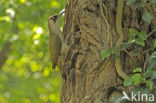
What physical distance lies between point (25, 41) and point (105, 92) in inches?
257

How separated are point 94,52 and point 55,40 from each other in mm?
837

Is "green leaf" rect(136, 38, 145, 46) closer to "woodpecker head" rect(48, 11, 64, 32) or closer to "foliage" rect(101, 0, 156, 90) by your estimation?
"foliage" rect(101, 0, 156, 90)

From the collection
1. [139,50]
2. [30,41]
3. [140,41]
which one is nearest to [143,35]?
[140,41]

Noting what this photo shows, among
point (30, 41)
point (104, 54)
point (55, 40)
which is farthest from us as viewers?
point (30, 41)

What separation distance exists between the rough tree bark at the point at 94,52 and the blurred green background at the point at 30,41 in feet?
9.60

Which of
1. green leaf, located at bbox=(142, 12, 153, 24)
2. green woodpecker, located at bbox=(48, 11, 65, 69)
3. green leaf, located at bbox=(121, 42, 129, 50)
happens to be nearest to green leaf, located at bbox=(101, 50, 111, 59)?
green leaf, located at bbox=(121, 42, 129, 50)

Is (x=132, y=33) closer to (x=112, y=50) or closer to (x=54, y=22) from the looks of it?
(x=112, y=50)

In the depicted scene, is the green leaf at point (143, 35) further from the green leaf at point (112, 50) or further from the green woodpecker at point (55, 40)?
the green woodpecker at point (55, 40)

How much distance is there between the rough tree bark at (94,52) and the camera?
3602 millimetres

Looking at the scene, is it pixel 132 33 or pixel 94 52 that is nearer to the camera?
pixel 132 33

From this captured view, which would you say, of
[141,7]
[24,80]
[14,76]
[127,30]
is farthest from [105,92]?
[14,76]

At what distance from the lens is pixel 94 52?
145 inches

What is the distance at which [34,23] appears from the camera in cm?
934

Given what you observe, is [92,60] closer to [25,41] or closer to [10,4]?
[10,4]
